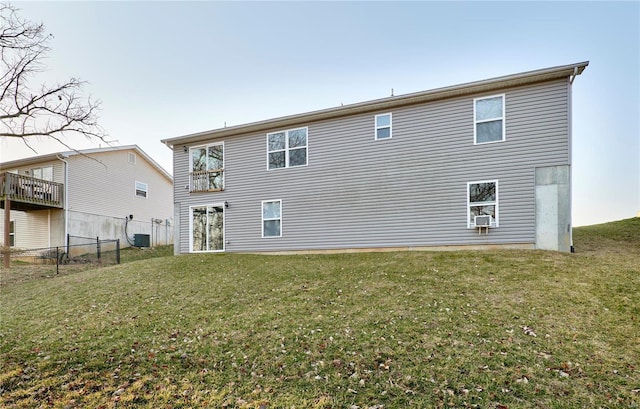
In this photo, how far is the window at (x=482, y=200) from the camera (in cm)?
1057

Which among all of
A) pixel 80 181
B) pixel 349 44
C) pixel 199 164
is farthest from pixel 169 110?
pixel 349 44

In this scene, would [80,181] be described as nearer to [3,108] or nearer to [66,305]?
[3,108]

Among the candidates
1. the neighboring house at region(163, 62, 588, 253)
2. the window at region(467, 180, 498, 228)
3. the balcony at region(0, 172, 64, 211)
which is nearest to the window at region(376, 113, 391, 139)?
the neighboring house at region(163, 62, 588, 253)

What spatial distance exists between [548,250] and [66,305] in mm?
12814

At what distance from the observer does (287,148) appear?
537 inches

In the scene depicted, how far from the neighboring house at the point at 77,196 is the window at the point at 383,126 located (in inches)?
537

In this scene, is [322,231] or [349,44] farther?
[349,44]

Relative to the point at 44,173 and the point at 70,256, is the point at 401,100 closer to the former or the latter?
the point at 70,256

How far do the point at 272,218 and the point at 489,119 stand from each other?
8.56 meters

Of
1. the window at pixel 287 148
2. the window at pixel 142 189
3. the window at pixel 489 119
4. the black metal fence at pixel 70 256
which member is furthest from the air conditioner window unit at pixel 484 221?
the window at pixel 142 189

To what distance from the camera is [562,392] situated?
3650 mm

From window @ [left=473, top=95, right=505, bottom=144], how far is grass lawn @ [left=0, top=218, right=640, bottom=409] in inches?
153

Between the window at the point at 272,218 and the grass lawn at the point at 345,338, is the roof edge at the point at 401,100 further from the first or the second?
the grass lawn at the point at 345,338

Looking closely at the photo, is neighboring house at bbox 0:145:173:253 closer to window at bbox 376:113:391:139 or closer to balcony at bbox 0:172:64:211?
balcony at bbox 0:172:64:211
